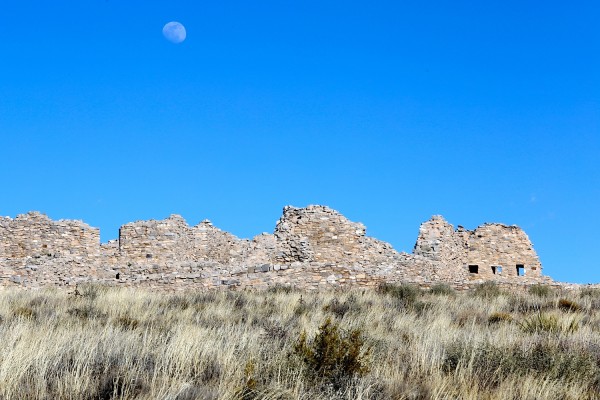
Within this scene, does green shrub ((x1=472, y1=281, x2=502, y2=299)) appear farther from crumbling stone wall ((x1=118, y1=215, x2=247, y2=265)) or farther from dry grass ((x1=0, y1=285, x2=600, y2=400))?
crumbling stone wall ((x1=118, y1=215, x2=247, y2=265))

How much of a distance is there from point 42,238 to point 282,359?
25.7 metres

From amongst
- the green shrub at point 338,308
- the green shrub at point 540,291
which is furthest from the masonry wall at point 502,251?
the green shrub at point 338,308

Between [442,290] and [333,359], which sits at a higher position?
[442,290]

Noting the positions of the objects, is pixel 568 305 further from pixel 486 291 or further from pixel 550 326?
pixel 550 326

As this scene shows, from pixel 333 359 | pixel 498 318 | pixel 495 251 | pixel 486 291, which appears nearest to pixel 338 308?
pixel 498 318

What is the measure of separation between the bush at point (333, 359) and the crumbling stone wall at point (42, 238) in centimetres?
2412

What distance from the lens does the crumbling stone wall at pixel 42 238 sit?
28703 millimetres

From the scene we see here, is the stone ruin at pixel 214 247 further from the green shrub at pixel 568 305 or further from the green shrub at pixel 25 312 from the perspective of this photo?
the green shrub at pixel 25 312

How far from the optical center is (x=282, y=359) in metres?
6.37

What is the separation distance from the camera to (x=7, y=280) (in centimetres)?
1983

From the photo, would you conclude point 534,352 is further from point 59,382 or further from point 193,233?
point 193,233

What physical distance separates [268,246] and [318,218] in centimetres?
278

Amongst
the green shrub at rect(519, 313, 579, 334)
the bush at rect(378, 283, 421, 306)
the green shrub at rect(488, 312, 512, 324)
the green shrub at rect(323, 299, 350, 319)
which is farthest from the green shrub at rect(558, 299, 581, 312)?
the green shrub at rect(323, 299, 350, 319)

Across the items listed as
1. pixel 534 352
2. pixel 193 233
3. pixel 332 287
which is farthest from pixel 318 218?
pixel 534 352
